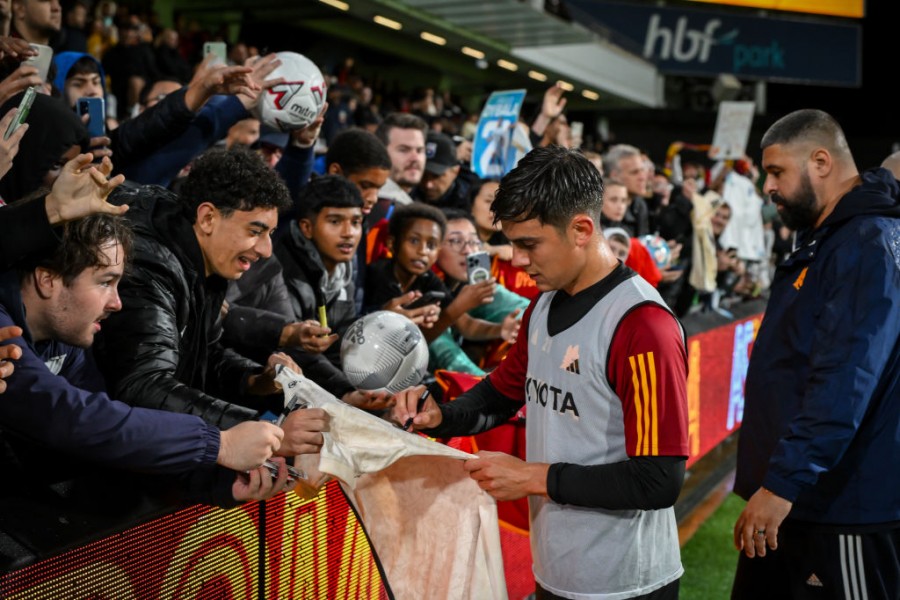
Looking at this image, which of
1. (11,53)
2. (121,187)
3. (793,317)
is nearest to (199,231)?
(121,187)

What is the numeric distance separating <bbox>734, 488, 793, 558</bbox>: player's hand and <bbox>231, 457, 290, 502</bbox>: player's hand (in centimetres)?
126

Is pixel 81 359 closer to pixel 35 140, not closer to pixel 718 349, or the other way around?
pixel 35 140

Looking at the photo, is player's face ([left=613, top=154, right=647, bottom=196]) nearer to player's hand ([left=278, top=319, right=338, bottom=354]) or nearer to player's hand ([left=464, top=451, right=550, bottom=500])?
player's hand ([left=278, top=319, right=338, bottom=354])

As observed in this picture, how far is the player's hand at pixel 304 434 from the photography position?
2.21 metres

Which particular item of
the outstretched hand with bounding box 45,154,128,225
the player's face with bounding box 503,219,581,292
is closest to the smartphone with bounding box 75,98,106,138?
the outstretched hand with bounding box 45,154,128,225

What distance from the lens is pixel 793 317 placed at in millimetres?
2824

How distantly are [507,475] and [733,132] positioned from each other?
1003 centimetres

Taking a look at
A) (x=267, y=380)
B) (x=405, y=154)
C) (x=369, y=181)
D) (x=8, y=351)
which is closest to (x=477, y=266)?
(x=369, y=181)

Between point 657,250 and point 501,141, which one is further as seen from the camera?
point 657,250

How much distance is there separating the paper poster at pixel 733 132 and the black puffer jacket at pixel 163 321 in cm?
944

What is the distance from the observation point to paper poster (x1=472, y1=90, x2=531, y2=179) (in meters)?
6.46

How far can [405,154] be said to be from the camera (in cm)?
555

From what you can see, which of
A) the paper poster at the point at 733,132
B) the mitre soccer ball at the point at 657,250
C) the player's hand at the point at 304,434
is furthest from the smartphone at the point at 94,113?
the paper poster at the point at 733,132

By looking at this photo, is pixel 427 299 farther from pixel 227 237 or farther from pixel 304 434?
pixel 304 434
